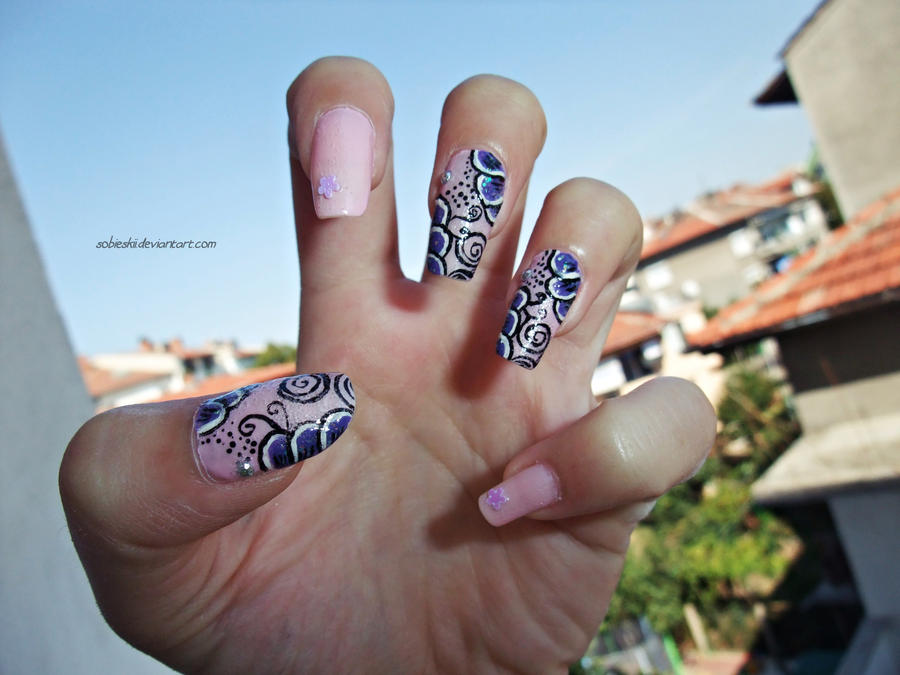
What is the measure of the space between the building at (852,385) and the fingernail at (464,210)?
4.05 meters

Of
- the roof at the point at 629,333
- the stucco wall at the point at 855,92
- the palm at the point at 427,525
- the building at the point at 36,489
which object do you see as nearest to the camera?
the palm at the point at 427,525

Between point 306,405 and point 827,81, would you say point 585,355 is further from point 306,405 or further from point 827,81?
point 827,81

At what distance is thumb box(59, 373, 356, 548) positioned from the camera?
695 millimetres

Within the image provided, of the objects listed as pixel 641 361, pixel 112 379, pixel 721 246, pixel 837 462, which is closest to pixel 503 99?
pixel 112 379

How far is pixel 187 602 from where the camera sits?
2.92 feet

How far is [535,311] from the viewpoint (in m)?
0.97

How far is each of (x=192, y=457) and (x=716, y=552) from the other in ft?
32.7

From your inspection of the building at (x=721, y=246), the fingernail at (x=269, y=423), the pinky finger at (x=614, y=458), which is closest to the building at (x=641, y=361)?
the building at (x=721, y=246)

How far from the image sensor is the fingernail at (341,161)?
903mm

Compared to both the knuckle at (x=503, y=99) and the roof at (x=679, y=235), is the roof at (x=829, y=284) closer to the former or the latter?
the knuckle at (x=503, y=99)

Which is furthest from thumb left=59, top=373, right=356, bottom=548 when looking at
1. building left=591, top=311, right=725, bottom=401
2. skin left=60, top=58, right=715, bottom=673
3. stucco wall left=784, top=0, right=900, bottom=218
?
stucco wall left=784, top=0, right=900, bottom=218

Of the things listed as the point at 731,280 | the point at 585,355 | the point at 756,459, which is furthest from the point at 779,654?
the point at 731,280

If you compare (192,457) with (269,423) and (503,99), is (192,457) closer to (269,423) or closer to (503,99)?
(269,423)

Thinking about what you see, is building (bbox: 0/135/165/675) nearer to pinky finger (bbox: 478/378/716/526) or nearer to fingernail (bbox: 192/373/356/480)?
fingernail (bbox: 192/373/356/480)
